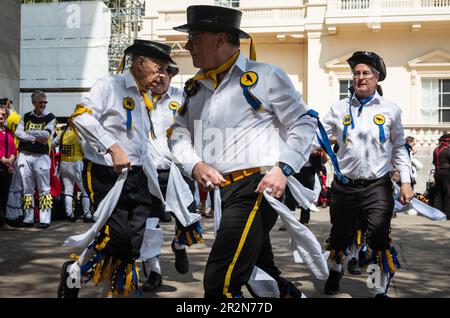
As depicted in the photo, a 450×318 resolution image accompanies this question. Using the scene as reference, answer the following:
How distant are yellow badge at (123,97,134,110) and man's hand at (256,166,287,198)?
191 cm

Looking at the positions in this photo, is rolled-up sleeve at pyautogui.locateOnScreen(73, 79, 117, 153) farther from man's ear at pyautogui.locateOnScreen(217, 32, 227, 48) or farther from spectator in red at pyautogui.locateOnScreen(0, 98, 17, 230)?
spectator in red at pyautogui.locateOnScreen(0, 98, 17, 230)

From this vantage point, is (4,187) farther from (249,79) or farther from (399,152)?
(249,79)

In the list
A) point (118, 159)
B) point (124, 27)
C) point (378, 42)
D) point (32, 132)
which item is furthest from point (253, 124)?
point (124, 27)

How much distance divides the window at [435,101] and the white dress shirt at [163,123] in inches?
789

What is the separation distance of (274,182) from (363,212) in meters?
2.45

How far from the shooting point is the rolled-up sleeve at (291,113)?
12.3 feet

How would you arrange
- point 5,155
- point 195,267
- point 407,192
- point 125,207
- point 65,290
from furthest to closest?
point 5,155
point 195,267
point 407,192
point 125,207
point 65,290

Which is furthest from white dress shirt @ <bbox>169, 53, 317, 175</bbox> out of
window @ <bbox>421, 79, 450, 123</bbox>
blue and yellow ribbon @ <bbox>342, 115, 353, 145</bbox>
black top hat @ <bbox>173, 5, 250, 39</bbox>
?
window @ <bbox>421, 79, 450, 123</bbox>

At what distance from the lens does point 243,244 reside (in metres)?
3.54

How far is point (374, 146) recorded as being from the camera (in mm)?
5746

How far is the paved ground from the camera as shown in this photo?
576cm
